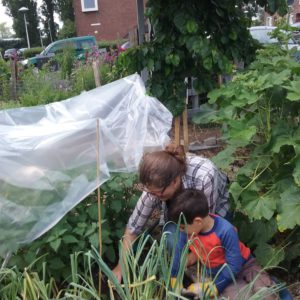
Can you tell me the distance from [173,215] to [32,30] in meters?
43.8

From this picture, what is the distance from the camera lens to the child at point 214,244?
2.04 meters

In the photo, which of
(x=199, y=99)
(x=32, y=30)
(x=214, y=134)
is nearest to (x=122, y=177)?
(x=214, y=134)

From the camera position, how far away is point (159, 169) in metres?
2.07

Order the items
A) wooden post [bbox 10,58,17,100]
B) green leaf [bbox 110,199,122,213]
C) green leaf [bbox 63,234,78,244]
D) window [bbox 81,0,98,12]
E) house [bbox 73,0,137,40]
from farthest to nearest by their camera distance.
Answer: house [bbox 73,0,137,40]
window [bbox 81,0,98,12]
wooden post [bbox 10,58,17,100]
green leaf [bbox 110,199,122,213]
green leaf [bbox 63,234,78,244]

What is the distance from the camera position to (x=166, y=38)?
3.35 metres

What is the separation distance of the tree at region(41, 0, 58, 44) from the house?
15271 millimetres

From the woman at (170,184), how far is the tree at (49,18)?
138ft

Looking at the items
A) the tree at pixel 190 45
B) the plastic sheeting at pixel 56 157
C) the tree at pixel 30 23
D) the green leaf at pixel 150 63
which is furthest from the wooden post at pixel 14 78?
the tree at pixel 30 23

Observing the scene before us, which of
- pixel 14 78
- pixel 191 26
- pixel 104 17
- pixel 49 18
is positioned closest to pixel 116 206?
pixel 191 26

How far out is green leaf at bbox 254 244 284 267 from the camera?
2.36 m

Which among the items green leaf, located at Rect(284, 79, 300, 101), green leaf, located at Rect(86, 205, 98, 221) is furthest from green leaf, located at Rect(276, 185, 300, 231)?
green leaf, located at Rect(86, 205, 98, 221)

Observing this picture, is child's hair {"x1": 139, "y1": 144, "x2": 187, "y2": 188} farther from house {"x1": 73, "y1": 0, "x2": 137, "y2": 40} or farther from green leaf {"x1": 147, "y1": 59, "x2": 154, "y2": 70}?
house {"x1": 73, "y1": 0, "x2": 137, "y2": 40}

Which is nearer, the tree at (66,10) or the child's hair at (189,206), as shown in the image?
the child's hair at (189,206)

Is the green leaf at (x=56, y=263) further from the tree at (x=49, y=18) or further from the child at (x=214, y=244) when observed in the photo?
the tree at (x=49, y=18)
